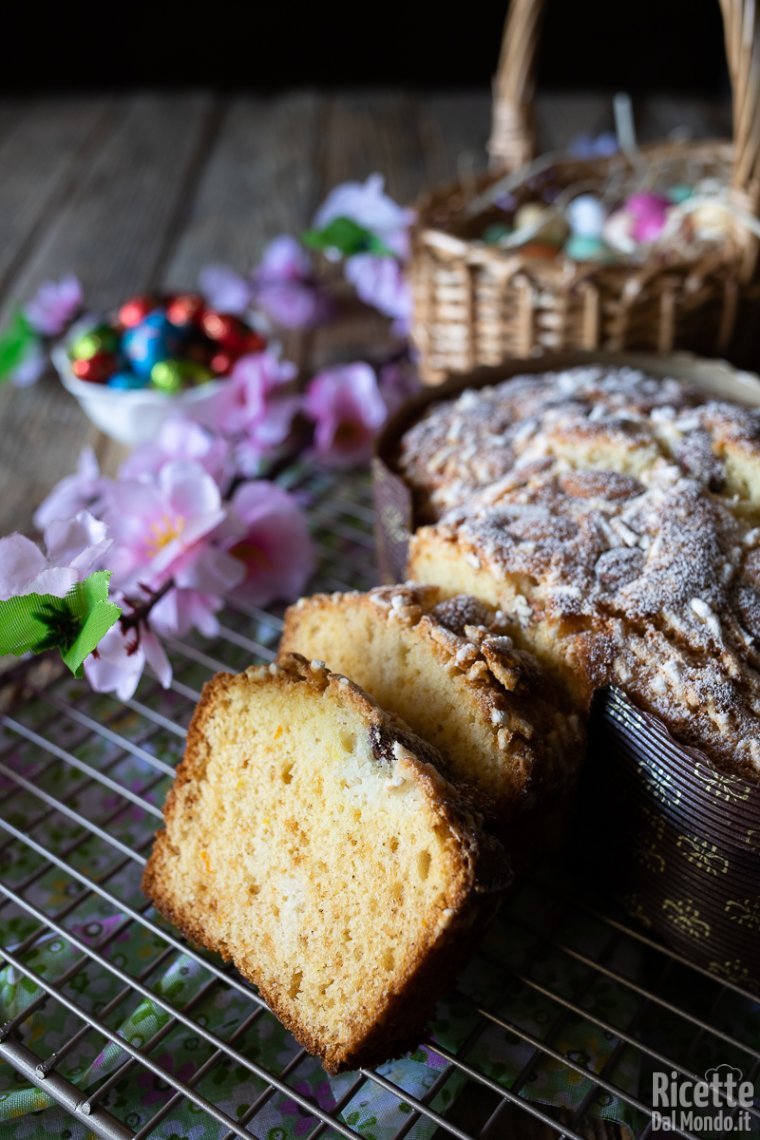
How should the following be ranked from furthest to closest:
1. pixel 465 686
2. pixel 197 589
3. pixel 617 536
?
pixel 197 589 < pixel 617 536 < pixel 465 686

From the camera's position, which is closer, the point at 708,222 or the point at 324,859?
the point at 324,859

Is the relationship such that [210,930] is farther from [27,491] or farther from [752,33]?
[752,33]

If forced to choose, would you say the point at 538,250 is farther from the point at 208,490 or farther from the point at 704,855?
the point at 704,855

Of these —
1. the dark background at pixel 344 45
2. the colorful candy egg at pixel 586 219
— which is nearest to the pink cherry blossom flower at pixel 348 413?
the colorful candy egg at pixel 586 219

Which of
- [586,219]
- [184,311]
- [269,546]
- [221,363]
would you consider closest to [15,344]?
[184,311]

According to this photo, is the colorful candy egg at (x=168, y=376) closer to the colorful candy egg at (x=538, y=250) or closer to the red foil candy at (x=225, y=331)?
the red foil candy at (x=225, y=331)
